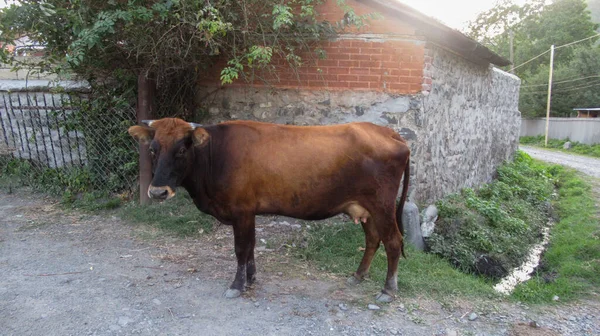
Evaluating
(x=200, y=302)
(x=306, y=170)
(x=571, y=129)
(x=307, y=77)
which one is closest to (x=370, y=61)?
(x=307, y=77)

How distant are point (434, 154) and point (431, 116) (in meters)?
0.63

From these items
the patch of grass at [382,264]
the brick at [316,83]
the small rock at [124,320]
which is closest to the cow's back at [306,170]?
the patch of grass at [382,264]

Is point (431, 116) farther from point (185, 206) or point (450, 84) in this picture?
point (185, 206)

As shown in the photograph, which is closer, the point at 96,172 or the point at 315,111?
the point at 315,111

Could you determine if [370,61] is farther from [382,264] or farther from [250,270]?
[250,270]

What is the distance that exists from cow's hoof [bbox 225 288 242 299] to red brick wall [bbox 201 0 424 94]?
10.8 ft

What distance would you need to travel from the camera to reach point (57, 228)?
5.93m

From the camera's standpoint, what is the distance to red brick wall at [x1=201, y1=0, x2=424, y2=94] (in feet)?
19.2

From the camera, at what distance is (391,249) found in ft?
13.1

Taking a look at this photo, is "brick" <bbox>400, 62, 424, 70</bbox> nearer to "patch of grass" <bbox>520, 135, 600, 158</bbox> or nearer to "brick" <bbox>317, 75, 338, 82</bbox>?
"brick" <bbox>317, 75, 338, 82</bbox>

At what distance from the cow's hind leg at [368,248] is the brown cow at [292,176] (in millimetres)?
269

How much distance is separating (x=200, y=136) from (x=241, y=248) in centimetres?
107

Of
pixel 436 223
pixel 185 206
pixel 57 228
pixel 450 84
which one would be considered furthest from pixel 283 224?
pixel 450 84

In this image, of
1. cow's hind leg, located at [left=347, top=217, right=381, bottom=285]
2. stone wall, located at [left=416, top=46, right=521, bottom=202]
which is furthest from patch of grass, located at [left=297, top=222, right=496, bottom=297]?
stone wall, located at [left=416, top=46, right=521, bottom=202]
